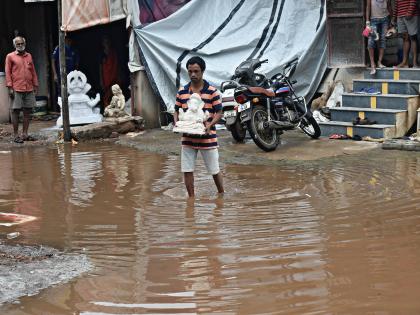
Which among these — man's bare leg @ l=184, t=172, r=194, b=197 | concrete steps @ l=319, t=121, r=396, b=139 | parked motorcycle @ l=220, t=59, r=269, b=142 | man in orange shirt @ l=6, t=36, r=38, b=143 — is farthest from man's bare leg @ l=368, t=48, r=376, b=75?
man in orange shirt @ l=6, t=36, r=38, b=143

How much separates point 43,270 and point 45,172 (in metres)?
4.60

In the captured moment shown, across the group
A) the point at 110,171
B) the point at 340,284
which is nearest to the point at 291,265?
the point at 340,284

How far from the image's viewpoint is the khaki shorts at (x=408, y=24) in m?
11.9

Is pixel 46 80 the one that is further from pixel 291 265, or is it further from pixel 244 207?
pixel 291 265

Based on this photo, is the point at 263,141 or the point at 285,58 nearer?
the point at 263,141

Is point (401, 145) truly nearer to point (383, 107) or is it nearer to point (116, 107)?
point (383, 107)

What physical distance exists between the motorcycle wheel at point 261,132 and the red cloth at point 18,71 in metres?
4.16

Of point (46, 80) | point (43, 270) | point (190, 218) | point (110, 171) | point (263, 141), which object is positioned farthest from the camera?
point (46, 80)

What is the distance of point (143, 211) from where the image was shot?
739 cm

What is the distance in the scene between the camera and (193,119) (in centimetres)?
755

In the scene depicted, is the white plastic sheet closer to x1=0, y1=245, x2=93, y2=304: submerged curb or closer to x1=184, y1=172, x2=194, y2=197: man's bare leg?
x1=184, y1=172, x2=194, y2=197: man's bare leg

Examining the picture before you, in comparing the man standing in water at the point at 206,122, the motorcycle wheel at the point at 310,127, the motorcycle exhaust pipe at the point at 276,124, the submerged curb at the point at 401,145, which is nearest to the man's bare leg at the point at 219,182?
the man standing in water at the point at 206,122

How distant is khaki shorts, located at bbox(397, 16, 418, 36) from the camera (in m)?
11.9

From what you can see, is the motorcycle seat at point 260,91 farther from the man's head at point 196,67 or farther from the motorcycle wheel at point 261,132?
the man's head at point 196,67
